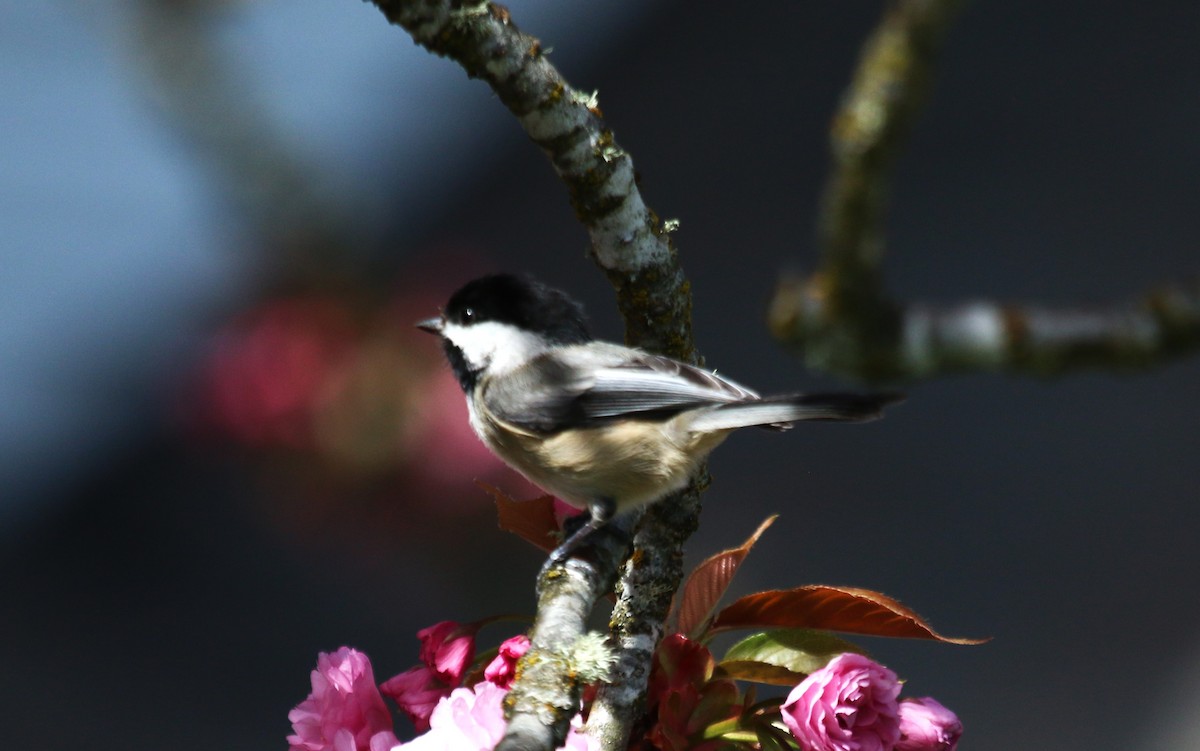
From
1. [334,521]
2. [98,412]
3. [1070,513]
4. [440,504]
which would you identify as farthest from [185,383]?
[1070,513]

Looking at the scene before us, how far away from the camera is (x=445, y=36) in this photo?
96 cm

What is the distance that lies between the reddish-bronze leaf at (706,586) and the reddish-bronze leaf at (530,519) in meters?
0.18

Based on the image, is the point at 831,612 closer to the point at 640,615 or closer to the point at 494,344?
the point at 640,615

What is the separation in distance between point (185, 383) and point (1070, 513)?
307cm

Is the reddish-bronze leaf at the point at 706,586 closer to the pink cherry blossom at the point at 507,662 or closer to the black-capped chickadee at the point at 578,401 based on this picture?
the pink cherry blossom at the point at 507,662

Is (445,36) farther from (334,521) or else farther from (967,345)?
(334,521)

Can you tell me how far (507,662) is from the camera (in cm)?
99

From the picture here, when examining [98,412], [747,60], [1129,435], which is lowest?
[98,412]

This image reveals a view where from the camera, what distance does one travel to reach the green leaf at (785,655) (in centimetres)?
106

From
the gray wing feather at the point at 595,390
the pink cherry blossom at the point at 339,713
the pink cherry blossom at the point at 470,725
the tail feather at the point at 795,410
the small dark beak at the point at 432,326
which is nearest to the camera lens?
the pink cherry blossom at the point at 470,725

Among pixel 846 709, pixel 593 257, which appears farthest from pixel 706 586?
pixel 593 257

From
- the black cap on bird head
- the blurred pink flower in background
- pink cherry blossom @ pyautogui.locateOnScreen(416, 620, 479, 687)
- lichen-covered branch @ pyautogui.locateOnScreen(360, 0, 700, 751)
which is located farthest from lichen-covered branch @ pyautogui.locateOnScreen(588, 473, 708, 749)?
the blurred pink flower in background

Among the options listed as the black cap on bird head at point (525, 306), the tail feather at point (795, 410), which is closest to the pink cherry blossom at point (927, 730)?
the tail feather at point (795, 410)

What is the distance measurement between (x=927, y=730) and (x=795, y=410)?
1.49 ft
